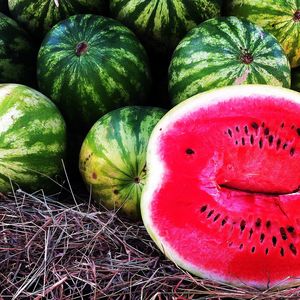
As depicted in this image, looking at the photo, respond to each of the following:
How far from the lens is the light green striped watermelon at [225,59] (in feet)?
6.67

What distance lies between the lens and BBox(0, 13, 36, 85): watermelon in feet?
8.04

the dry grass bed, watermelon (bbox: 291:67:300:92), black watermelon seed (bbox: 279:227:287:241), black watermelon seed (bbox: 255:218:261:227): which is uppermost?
watermelon (bbox: 291:67:300:92)

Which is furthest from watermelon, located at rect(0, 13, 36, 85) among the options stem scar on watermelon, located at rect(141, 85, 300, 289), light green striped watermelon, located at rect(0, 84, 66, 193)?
stem scar on watermelon, located at rect(141, 85, 300, 289)

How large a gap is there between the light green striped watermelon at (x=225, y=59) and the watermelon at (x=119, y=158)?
208 mm

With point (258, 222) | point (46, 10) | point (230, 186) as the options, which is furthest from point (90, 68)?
point (258, 222)

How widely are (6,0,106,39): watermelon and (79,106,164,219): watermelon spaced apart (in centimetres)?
74

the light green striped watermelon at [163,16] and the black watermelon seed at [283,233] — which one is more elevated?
the light green striped watermelon at [163,16]

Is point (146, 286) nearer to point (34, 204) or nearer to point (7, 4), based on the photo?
point (34, 204)

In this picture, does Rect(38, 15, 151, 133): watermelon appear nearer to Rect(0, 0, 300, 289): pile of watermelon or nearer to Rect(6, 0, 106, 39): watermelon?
Rect(0, 0, 300, 289): pile of watermelon

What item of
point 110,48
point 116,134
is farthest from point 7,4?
point 116,134

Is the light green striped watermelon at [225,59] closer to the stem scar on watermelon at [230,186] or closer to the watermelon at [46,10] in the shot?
the stem scar on watermelon at [230,186]

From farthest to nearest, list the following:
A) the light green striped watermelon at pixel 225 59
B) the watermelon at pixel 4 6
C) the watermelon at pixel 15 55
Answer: the watermelon at pixel 4 6 → the watermelon at pixel 15 55 → the light green striped watermelon at pixel 225 59

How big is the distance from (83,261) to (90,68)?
2.74 feet

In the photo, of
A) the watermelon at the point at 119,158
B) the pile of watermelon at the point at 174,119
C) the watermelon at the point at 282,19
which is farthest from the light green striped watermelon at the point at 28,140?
the watermelon at the point at 282,19
